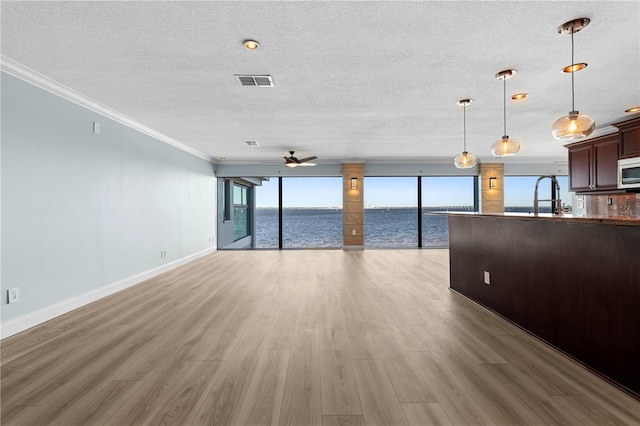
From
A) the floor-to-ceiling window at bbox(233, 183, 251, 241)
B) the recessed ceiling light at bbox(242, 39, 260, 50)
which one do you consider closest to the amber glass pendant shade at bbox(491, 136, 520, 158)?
the recessed ceiling light at bbox(242, 39, 260, 50)

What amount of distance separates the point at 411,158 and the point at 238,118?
5409 millimetres

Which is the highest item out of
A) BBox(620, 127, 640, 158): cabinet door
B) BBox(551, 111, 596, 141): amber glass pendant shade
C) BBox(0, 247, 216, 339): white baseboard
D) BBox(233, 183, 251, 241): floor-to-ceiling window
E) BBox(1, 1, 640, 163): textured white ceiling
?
BBox(1, 1, 640, 163): textured white ceiling

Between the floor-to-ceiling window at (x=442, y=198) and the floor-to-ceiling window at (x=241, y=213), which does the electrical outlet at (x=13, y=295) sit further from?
the floor-to-ceiling window at (x=241, y=213)

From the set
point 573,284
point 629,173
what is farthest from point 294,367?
point 629,173

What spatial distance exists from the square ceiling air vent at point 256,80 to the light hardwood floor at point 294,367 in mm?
2463

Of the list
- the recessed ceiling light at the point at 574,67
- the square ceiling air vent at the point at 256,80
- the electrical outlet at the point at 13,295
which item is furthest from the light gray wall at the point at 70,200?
the recessed ceiling light at the point at 574,67

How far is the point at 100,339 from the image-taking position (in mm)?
2785

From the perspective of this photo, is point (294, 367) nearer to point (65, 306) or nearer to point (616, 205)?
point (65, 306)

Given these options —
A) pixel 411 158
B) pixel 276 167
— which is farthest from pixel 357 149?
pixel 276 167

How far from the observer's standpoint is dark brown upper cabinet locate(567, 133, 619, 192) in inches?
205

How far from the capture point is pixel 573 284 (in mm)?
2395

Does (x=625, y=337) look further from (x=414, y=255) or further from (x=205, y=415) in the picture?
(x=414, y=255)

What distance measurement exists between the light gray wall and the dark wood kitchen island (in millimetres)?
4698

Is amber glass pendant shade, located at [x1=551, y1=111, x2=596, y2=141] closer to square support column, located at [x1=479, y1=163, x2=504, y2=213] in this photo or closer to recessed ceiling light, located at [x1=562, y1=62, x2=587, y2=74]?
recessed ceiling light, located at [x1=562, y1=62, x2=587, y2=74]
